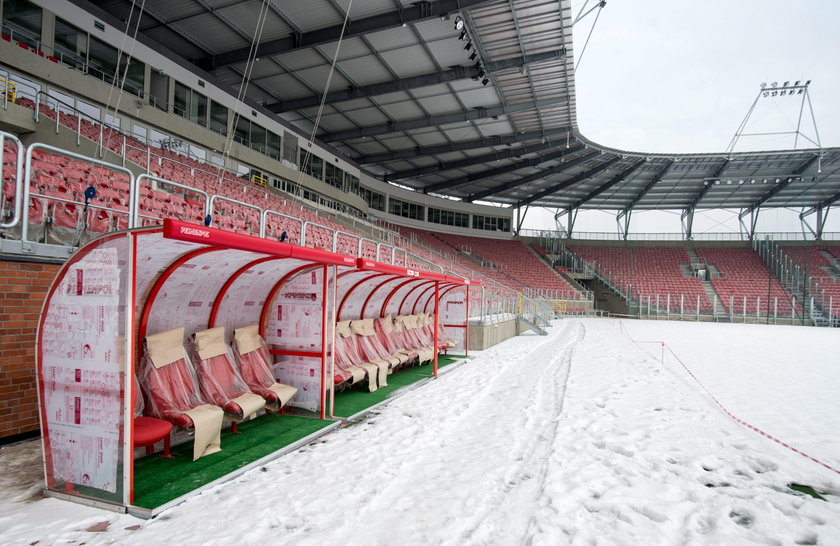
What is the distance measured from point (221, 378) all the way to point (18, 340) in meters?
2.00

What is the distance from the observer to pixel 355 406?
277 inches

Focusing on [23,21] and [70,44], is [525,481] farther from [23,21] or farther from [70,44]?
[70,44]

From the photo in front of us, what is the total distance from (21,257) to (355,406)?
14.7ft

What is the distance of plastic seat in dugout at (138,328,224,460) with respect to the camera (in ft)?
15.0

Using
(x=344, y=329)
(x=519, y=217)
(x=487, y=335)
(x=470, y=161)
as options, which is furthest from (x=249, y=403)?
(x=519, y=217)

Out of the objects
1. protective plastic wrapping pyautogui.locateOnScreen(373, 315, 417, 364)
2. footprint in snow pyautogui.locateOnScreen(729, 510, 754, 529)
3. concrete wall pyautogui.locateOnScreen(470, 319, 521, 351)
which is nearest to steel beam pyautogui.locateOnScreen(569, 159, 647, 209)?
concrete wall pyautogui.locateOnScreen(470, 319, 521, 351)

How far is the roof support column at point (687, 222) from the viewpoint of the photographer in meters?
45.5

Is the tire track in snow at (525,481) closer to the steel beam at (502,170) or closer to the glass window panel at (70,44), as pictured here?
the glass window panel at (70,44)

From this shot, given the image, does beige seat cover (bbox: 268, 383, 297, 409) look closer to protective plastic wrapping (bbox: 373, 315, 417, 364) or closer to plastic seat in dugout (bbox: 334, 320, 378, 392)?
plastic seat in dugout (bbox: 334, 320, 378, 392)

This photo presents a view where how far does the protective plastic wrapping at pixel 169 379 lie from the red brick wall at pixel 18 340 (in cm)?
121

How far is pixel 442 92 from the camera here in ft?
76.3

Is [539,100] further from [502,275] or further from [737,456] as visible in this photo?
[737,456]

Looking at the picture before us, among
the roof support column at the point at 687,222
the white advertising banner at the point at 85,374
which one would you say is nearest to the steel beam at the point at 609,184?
the roof support column at the point at 687,222

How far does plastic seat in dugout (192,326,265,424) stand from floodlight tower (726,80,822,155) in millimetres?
37914
